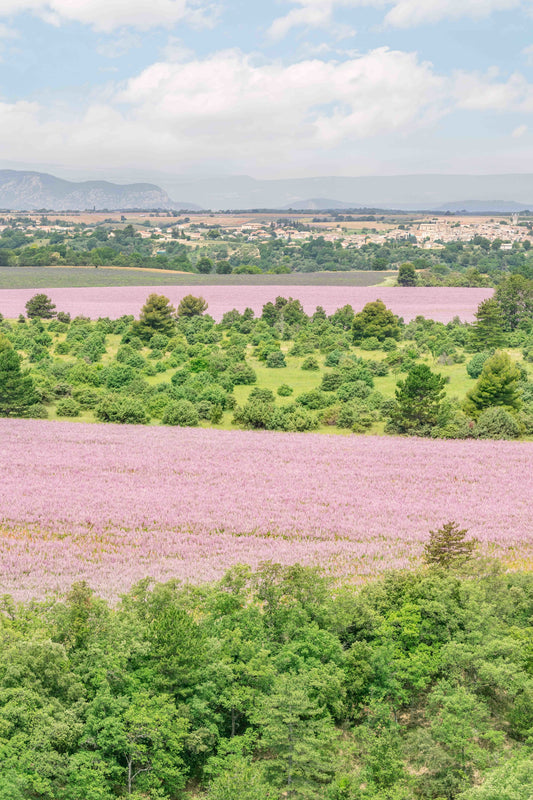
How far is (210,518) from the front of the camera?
25.2 meters

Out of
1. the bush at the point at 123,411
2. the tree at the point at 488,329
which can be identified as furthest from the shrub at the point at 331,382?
the tree at the point at 488,329

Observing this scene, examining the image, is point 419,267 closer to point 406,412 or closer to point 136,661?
point 406,412

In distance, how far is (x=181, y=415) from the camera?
3972cm

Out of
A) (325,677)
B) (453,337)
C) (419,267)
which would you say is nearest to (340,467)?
(325,677)

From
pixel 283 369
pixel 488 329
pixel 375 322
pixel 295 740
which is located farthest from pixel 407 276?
pixel 295 740

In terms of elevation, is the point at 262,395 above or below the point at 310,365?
below

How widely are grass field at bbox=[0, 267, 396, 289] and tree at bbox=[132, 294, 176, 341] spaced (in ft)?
131

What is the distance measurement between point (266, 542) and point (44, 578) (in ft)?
23.8

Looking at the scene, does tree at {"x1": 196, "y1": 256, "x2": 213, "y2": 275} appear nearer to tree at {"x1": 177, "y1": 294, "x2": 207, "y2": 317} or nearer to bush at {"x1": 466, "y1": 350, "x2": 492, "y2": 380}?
tree at {"x1": 177, "y1": 294, "x2": 207, "y2": 317}

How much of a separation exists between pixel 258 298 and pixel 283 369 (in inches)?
1520

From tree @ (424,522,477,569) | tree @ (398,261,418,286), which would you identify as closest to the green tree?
tree @ (424,522,477,569)

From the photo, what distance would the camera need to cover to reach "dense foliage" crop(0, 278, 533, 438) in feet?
126

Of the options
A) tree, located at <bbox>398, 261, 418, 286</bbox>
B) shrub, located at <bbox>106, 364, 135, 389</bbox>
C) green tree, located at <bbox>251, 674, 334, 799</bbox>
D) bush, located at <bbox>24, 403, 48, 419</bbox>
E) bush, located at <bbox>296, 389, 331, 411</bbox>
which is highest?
tree, located at <bbox>398, 261, 418, 286</bbox>

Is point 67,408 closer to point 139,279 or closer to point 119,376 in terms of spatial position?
point 119,376
